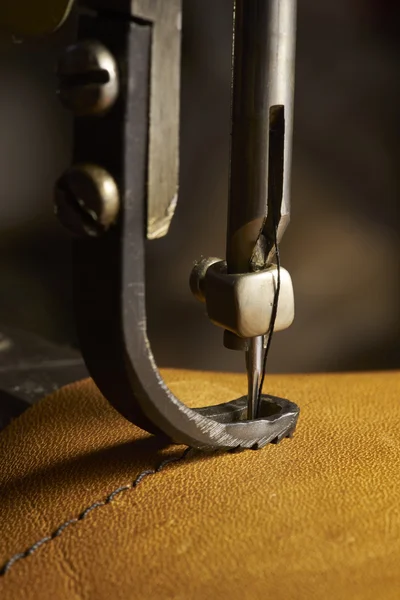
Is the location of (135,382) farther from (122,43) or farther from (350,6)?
(350,6)

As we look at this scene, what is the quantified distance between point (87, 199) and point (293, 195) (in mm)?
821

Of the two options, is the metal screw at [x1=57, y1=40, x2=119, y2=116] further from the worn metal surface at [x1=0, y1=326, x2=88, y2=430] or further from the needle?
the worn metal surface at [x1=0, y1=326, x2=88, y2=430]

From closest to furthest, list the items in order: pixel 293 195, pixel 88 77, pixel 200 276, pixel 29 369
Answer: pixel 88 77
pixel 200 276
pixel 29 369
pixel 293 195

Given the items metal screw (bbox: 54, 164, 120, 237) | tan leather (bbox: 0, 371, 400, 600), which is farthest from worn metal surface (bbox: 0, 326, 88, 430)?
metal screw (bbox: 54, 164, 120, 237)

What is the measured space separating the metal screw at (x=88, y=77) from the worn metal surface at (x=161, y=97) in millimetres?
24

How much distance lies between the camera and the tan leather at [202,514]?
1.34 feet

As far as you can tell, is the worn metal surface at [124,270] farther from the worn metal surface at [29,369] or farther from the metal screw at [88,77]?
the worn metal surface at [29,369]

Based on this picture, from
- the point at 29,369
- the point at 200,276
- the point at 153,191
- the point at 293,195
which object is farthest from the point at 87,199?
the point at 293,195

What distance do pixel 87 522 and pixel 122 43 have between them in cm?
28

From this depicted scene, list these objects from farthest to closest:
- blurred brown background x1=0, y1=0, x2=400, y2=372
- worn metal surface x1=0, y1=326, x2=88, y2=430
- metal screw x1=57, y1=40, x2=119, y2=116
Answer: blurred brown background x1=0, y1=0, x2=400, y2=372, worn metal surface x1=0, y1=326, x2=88, y2=430, metal screw x1=57, y1=40, x2=119, y2=116

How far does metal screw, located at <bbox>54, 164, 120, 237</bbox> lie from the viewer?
0.40 meters

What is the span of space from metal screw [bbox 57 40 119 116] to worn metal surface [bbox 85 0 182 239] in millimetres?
24

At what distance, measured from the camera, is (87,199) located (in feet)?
1.32

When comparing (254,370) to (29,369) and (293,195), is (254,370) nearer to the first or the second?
(29,369)
